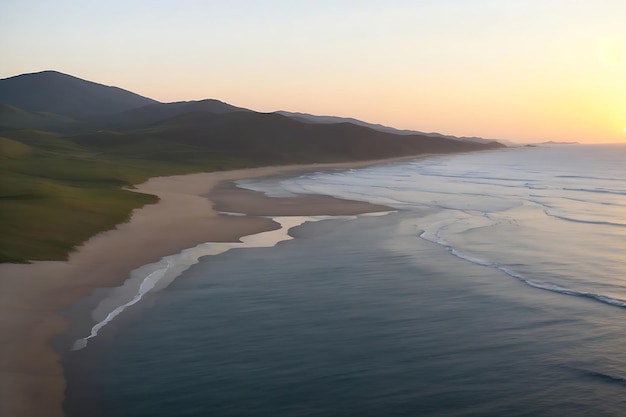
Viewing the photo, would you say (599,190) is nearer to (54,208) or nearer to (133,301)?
(54,208)

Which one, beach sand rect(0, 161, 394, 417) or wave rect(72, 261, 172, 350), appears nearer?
beach sand rect(0, 161, 394, 417)

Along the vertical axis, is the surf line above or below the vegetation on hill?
below

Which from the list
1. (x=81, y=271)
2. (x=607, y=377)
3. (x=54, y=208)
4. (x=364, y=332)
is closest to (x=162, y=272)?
(x=81, y=271)

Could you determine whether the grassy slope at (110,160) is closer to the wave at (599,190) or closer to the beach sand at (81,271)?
the beach sand at (81,271)

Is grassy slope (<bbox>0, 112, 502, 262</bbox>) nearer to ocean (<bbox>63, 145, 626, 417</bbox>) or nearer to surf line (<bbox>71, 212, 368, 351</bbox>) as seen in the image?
surf line (<bbox>71, 212, 368, 351</bbox>)

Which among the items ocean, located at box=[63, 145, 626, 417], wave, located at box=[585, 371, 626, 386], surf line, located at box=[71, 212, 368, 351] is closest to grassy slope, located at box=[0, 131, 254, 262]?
surf line, located at box=[71, 212, 368, 351]

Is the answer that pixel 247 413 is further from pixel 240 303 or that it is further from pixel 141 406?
pixel 240 303
